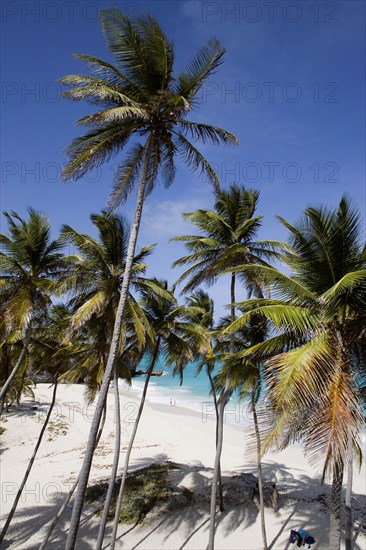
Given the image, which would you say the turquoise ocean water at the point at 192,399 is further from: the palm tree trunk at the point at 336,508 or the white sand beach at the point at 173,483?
the palm tree trunk at the point at 336,508

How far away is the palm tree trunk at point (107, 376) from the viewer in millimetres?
8289

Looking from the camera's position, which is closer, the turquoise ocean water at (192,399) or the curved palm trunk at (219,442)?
the curved palm trunk at (219,442)

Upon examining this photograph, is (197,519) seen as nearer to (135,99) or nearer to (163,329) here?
(163,329)

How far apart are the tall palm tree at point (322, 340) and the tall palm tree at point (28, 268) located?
8749 mm

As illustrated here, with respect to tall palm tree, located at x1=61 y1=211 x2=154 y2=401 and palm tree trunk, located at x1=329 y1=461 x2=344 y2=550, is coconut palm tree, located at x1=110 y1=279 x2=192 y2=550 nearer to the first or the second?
tall palm tree, located at x1=61 y1=211 x2=154 y2=401

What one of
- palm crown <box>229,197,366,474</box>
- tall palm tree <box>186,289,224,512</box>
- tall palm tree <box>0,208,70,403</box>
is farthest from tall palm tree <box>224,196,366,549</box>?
tall palm tree <box>0,208,70,403</box>

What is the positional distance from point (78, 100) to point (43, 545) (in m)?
16.1

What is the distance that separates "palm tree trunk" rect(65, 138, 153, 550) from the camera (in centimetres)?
829

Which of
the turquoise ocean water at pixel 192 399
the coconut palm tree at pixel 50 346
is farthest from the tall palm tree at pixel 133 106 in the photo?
the turquoise ocean water at pixel 192 399

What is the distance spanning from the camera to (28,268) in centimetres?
1412

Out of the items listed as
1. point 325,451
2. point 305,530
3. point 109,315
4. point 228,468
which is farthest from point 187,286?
point 228,468

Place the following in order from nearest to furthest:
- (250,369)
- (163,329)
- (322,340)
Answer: (322,340) < (250,369) < (163,329)

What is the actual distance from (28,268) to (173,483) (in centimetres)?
1390

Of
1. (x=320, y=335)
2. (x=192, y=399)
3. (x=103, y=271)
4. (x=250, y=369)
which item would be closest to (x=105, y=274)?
(x=103, y=271)
